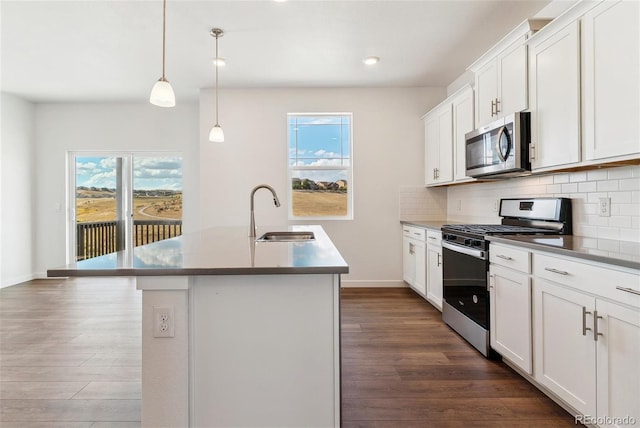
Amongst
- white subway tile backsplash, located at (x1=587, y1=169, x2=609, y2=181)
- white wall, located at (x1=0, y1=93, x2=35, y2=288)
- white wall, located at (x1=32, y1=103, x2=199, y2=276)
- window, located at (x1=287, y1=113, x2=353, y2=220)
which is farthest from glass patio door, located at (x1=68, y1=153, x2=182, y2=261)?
white subway tile backsplash, located at (x1=587, y1=169, x2=609, y2=181)

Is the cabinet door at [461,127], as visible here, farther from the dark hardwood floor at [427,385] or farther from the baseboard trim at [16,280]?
the baseboard trim at [16,280]

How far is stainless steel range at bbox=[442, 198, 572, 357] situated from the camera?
8.48 ft

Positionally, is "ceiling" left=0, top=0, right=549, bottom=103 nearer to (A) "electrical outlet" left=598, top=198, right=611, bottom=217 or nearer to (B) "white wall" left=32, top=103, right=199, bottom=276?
(B) "white wall" left=32, top=103, right=199, bottom=276

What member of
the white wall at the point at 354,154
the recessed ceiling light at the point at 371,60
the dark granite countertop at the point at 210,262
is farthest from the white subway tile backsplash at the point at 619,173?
the white wall at the point at 354,154

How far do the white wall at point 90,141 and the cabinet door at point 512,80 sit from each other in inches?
171

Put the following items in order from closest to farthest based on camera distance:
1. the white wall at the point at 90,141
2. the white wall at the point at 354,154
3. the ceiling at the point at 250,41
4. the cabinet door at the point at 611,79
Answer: the cabinet door at the point at 611,79 < the ceiling at the point at 250,41 < the white wall at the point at 354,154 < the white wall at the point at 90,141

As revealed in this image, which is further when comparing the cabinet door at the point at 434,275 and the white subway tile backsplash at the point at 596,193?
the cabinet door at the point at 434,275

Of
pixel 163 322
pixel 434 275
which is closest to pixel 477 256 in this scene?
pixel 434 275

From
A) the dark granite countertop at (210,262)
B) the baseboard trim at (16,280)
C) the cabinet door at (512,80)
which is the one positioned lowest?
the baseboard trim at (16,280)

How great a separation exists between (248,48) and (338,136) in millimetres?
1749

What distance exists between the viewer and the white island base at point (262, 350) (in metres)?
1.42

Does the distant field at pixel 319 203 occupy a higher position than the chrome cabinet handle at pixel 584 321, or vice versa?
the distant field at pixel 319 203

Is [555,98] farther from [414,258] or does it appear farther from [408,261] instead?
[408,261]

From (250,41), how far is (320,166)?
1.90 m
